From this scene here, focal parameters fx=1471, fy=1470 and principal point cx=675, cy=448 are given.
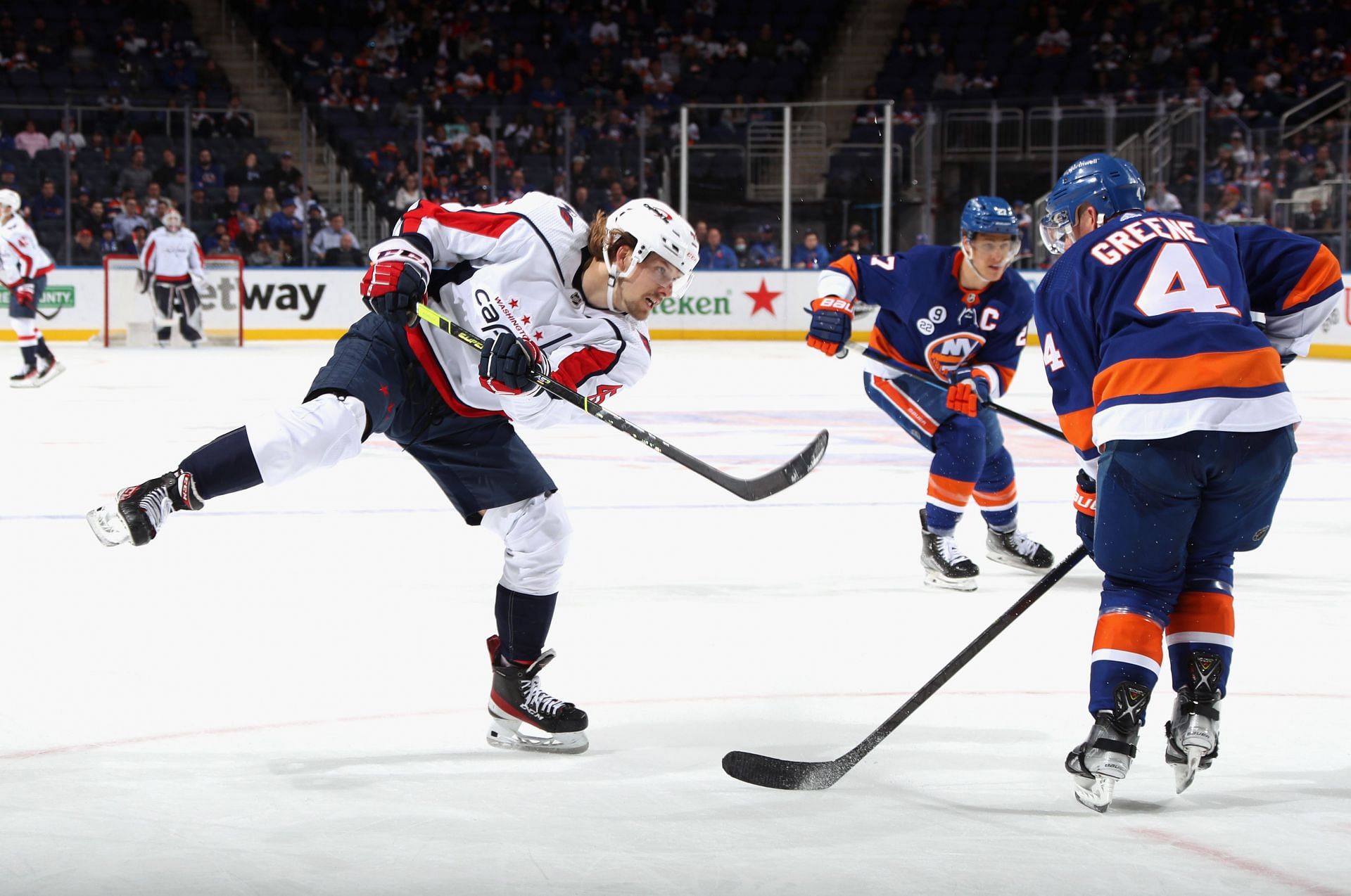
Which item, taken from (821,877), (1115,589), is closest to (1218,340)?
(1115,589)

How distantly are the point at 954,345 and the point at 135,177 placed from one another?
12023 millimetres

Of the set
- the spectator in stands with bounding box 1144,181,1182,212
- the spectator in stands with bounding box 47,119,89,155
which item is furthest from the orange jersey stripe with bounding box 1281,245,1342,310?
the spectator in stands with bounding box 47,119,89,155

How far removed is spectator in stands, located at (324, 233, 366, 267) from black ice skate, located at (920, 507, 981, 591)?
438 inches

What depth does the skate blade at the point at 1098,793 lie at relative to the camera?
2.17 metres

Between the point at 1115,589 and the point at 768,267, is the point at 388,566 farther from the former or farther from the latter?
the point at 768,267

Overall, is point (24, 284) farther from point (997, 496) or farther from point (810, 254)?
point (997, 496)

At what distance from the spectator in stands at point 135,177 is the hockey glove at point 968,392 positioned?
1204 centimetres

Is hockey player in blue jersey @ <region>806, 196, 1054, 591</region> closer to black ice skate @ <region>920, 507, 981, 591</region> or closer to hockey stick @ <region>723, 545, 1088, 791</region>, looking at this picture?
black ice skate @ <region>920, 507, 981, 591</region>

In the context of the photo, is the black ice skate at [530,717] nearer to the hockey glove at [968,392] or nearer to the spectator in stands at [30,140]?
the hockey glove at [968,392]

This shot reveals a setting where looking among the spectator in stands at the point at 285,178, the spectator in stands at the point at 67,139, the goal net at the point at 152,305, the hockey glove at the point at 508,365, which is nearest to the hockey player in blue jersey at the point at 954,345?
the hockey glove at the point at 508,365

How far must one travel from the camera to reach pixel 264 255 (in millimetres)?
14359

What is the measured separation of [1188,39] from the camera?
17359 mm

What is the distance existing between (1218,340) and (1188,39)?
16702 millimetres

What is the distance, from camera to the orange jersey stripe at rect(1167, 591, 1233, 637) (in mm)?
2312
